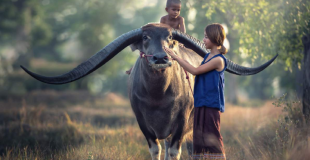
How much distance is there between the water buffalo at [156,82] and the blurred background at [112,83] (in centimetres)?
82

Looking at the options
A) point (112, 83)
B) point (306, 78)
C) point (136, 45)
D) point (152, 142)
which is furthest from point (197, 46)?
point (112, 83)

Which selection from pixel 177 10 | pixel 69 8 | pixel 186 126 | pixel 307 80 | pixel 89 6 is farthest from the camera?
pixel 69 8

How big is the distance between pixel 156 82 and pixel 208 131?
3.52 feet

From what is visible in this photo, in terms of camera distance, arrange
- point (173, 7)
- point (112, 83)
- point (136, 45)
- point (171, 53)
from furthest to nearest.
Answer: point (112, 83), point (173, 7), point (136, 45), point (171, 53)

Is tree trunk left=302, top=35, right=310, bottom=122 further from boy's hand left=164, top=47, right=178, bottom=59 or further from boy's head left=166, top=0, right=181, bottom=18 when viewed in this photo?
boy's hand left=164, top=47, right=178, bottom=59

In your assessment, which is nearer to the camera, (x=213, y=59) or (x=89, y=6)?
(x=213, y=59)

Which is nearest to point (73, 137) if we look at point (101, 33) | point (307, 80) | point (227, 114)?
point (307, 80)

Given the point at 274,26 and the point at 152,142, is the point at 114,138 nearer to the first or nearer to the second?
the point at 152,142

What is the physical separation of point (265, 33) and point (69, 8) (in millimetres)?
28911

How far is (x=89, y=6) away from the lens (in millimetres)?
29219

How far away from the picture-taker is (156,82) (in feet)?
14.5

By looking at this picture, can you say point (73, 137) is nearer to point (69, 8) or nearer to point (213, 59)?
point (213, 59)

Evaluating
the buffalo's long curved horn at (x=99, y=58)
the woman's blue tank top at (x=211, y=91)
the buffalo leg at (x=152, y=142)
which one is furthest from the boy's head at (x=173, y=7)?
the buffalo leg at (x=152, y=142)

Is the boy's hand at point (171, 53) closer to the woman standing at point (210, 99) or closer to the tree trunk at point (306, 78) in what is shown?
the woman standing at point (210, 99)
